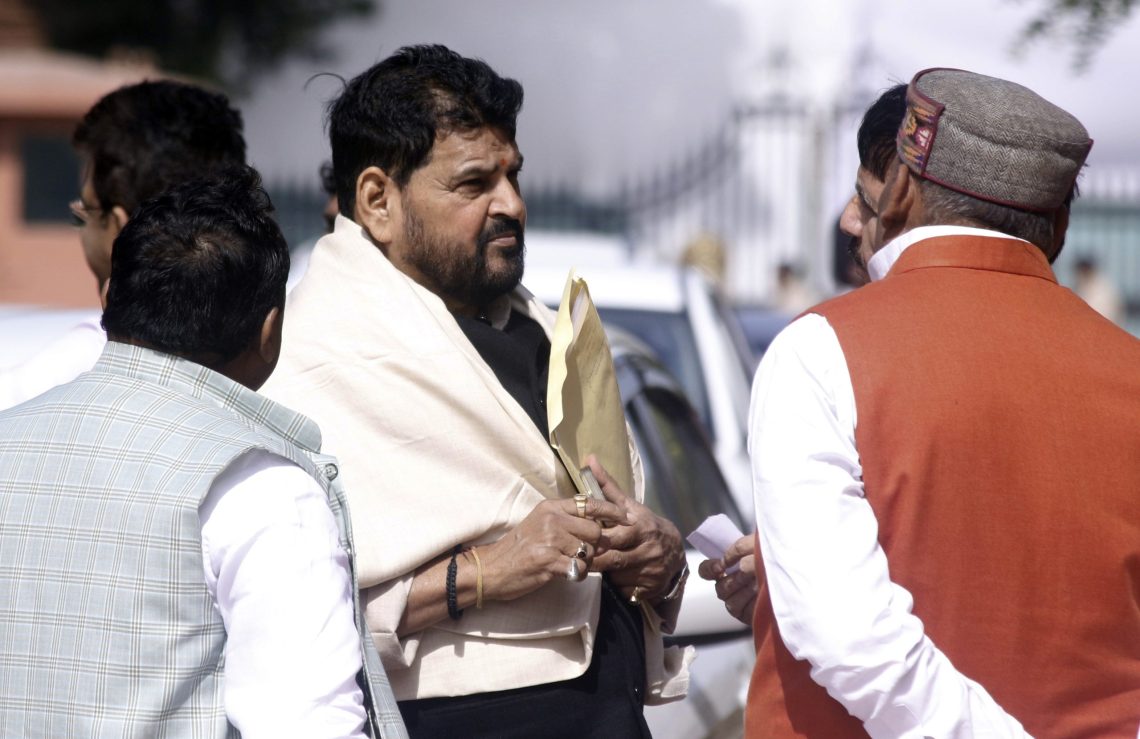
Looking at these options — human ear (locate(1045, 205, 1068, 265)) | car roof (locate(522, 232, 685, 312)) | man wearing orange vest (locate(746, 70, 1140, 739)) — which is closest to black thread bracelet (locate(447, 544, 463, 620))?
man wearing orange vest (locate(746, 70, 1140, 739))

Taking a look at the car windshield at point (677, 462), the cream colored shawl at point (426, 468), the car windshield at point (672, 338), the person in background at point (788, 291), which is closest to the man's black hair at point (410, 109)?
the cream colored shawl at point (426, 468)

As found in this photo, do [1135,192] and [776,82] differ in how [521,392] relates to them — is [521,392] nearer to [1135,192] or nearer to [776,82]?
[776,82]

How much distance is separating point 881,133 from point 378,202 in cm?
89

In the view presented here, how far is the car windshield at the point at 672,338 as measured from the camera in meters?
5.43

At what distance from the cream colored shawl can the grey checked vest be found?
0.45m

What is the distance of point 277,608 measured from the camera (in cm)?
169

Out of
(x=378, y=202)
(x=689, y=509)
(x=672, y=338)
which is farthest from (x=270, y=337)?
(x=672, y=338)

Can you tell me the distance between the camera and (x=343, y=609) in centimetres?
174

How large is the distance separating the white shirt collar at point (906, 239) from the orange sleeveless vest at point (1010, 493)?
110 millimetres

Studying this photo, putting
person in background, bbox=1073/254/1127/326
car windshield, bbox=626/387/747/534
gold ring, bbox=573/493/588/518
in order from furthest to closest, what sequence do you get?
person in background, bbox=1073/254/1127/326, car windshield, bbox=626/387/747/534, gold ring, bbox=573/493/588/518

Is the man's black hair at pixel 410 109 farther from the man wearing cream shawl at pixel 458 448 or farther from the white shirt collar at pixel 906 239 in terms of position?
the white shirt collar at pixel 906 239

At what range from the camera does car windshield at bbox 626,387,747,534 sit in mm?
3717

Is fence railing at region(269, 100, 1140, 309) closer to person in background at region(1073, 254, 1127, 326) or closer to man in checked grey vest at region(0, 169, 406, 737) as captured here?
person in background at region(1073, 254, 1127, 326)

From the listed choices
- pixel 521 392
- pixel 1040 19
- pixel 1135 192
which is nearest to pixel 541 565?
pixel 521 392
